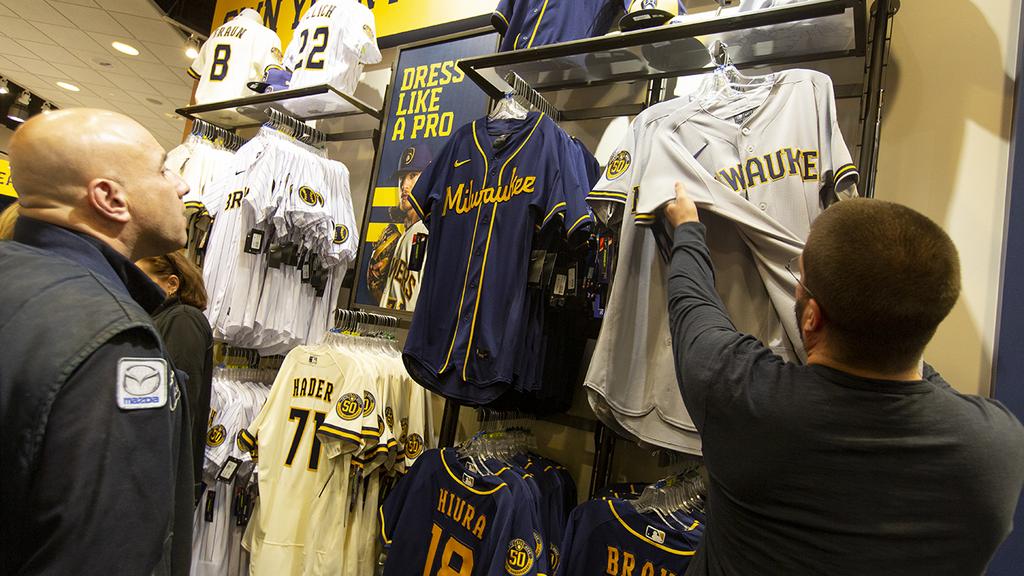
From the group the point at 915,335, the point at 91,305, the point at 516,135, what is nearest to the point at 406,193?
the point at 516,135

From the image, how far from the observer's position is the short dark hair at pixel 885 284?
3.29ft

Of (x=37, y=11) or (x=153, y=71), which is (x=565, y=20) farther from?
(x=153, y=71)

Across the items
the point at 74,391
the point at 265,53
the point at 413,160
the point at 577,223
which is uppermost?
the point at 265,53

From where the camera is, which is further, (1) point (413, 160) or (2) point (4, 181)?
(2) point (4, 181)

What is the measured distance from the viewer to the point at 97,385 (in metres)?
0.97

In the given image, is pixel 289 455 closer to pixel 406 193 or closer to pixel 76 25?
pixel 406 193

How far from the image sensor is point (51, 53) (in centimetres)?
708

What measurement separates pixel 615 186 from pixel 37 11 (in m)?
6.56

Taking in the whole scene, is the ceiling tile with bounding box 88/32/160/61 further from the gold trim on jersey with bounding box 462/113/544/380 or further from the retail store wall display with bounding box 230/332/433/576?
the gold trim on jersey with bounding box 462/113/544/380

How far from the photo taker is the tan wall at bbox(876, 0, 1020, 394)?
1.94 m

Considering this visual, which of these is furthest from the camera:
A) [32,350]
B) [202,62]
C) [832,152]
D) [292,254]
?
[202,62]

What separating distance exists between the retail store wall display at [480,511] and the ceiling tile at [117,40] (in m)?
5.91

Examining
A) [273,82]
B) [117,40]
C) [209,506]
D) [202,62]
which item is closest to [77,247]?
[209,506]

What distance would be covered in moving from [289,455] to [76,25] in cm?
566
